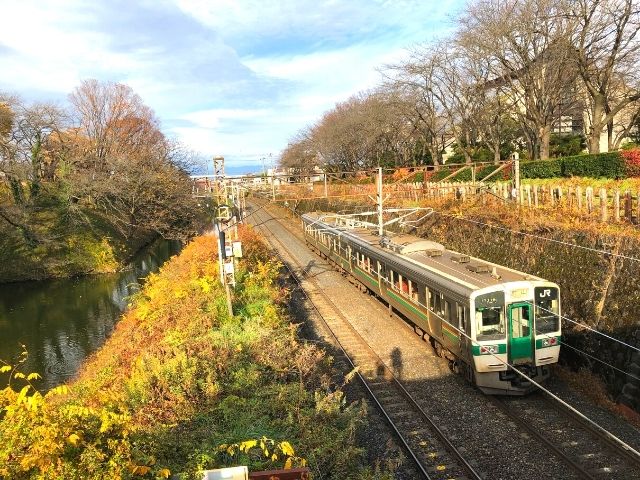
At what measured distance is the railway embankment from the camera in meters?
10.8

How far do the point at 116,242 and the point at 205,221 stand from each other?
1488cm

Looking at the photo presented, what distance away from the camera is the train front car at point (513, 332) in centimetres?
1025

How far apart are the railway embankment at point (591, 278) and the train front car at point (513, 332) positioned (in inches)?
40.0

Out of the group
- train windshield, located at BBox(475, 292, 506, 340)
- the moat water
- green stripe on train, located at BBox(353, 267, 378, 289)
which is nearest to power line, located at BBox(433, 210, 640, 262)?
train windshield, located at BBox(475, 292, 506, 340)

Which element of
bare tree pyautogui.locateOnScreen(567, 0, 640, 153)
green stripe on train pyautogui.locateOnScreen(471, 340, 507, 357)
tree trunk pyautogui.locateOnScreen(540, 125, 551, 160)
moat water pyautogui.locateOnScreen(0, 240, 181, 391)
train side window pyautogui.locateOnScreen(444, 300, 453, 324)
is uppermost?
bare tree pyautogui.locateOnScreen(567, 0, 640, 153)

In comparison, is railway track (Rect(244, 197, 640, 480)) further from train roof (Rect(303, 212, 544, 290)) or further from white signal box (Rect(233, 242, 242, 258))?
white signal box (Rect(233, 242, 242, 258))

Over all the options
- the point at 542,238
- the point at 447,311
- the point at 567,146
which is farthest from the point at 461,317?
the point at 567,146

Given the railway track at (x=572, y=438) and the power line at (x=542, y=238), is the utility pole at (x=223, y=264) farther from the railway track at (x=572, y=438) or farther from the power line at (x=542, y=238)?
the power line at (x=542, y=238)

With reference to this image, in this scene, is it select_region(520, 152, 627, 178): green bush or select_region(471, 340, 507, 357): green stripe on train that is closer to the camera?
select_region(471, 340, 507, 357): green stripe on train

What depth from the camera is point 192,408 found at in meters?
8.20

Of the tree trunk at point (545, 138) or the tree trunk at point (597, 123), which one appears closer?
the tree trunk at point (597, 123)

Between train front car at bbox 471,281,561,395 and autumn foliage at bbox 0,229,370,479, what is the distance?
3.01 m

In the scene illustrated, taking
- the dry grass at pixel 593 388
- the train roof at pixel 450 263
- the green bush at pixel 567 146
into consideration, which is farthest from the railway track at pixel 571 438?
the green bush at pixel 567 146

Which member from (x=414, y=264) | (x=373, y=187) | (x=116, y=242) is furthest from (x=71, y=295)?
(x=414, y=264)
